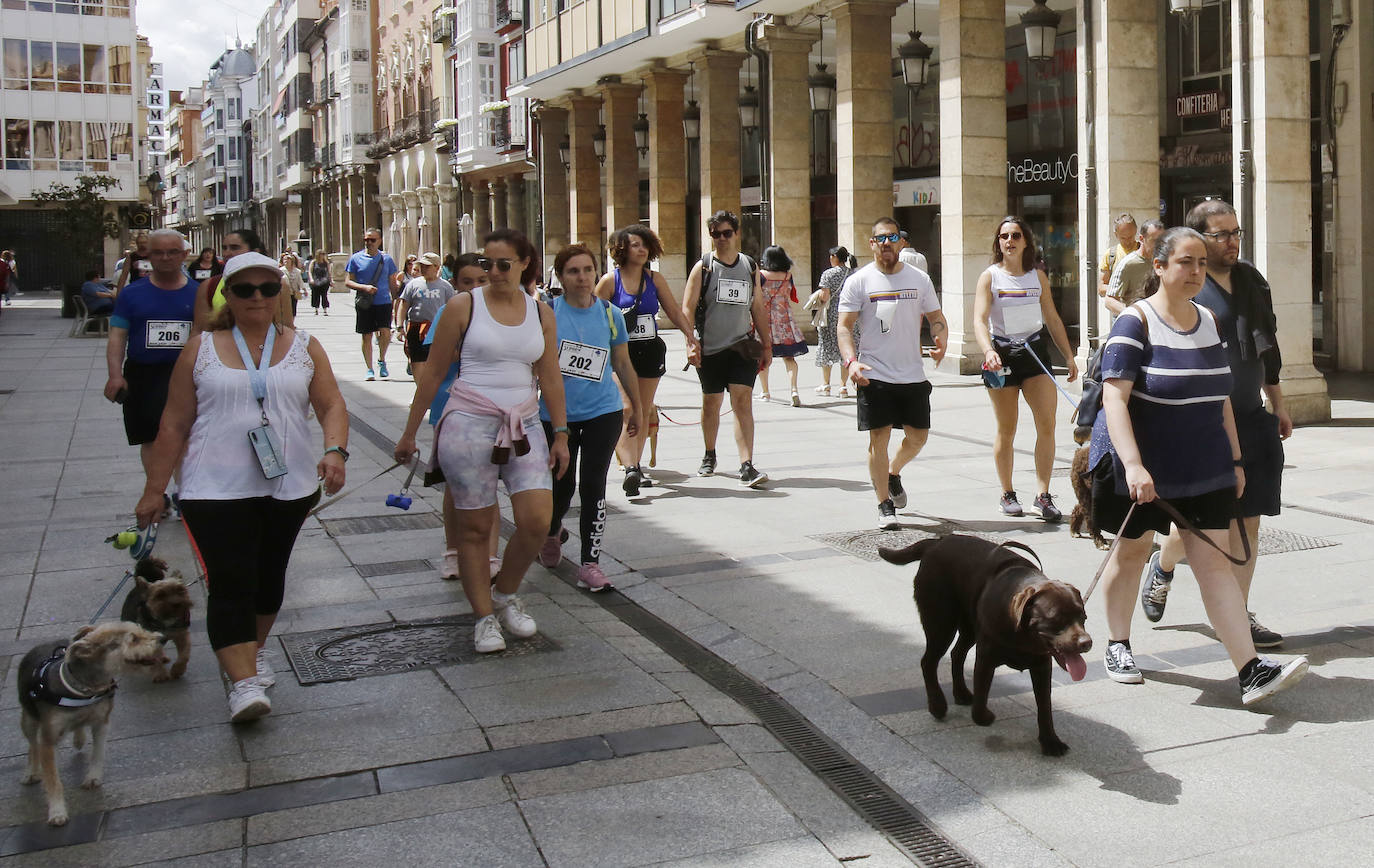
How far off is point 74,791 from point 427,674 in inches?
58.4

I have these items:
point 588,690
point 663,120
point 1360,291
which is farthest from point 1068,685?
point 663,120

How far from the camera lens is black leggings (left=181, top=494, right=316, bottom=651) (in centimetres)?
505

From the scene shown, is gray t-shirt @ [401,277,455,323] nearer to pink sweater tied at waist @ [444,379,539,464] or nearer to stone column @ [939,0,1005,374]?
stone column @ [939,0,1005,374]

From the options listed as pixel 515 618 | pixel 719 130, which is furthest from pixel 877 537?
pixel 719 130

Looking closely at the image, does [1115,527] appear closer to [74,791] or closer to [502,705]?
[502,705]

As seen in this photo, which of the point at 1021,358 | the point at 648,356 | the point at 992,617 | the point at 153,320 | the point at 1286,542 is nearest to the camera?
the point at 992,617

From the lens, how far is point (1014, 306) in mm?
8555

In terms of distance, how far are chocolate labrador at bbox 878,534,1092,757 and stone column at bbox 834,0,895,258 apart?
51.7 ft

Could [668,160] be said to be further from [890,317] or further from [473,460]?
[473,460]

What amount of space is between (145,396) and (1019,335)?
4966mm

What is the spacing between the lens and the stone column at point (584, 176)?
3294cm

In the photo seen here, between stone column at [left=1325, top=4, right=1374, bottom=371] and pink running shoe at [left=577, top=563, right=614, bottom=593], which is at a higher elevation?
→ stone column at [left=1325, top=4, right=1374, bottom=371]

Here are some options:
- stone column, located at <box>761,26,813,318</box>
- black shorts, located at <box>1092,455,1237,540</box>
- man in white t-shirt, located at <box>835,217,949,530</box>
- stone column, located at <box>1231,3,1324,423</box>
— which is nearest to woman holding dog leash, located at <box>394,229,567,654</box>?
black shorts, located at <box>1092,455,1237,540</box>

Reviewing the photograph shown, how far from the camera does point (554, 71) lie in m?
30.5
